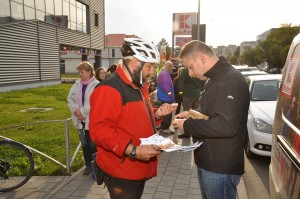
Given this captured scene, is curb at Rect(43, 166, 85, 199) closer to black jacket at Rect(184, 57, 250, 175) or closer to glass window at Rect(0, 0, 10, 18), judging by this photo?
black jacket at Rect(184, 57, 250, 175)

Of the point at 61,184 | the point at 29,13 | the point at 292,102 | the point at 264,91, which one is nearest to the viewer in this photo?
the point at 292,102

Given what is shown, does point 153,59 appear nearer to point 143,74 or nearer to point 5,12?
point 143,74

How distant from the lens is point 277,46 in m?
53.5

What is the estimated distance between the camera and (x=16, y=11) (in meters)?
20.5

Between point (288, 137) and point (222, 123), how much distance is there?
1.61 ft

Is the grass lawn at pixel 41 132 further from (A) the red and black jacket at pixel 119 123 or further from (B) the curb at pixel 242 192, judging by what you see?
(A) the red and black jacket at pixel 119 123

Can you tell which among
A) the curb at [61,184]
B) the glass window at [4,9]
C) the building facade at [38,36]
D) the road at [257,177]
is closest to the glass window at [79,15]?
the building facade at [38,36]

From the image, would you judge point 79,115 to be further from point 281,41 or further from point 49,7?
point 281,41

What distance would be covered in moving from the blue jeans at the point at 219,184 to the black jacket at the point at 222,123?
6 cm

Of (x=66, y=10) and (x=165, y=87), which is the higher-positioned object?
(x=66, y=10)

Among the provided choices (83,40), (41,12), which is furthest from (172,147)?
(83,40)

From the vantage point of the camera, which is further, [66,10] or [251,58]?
[251,58]

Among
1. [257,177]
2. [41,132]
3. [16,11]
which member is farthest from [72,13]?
[257,177]

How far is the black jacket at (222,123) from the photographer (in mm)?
2398
